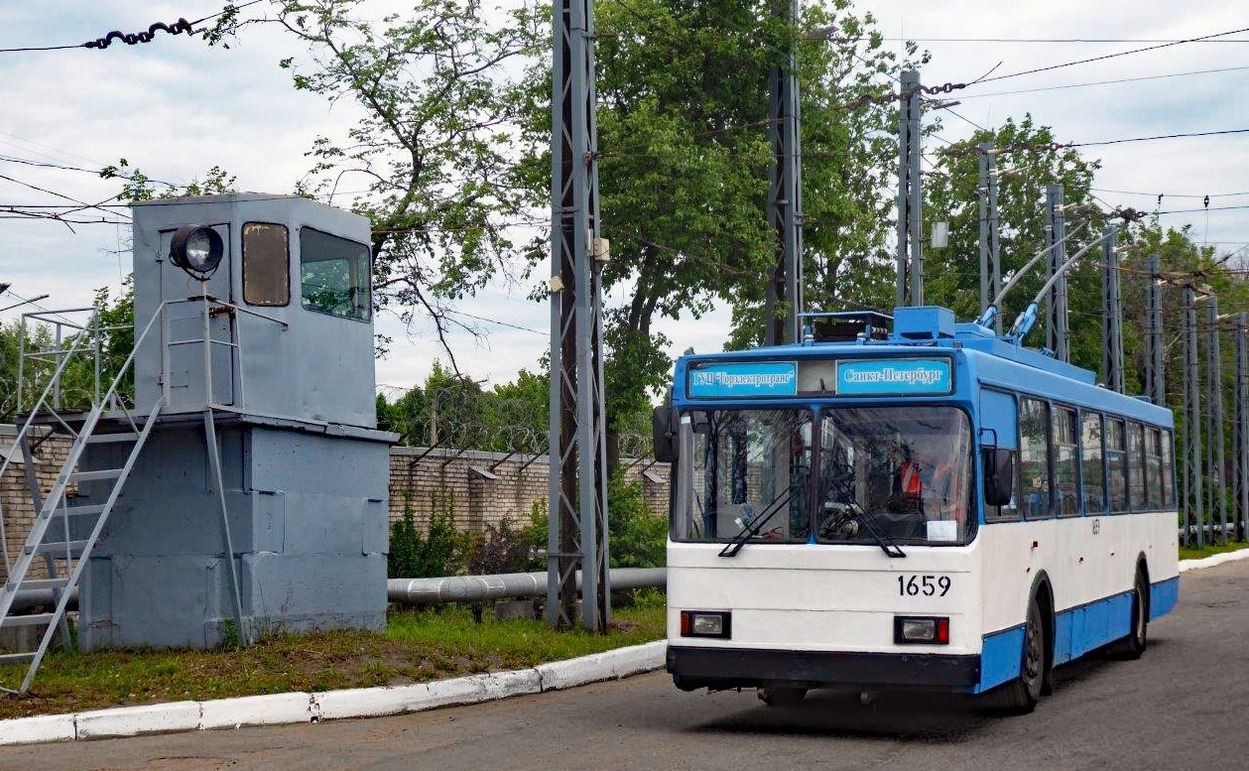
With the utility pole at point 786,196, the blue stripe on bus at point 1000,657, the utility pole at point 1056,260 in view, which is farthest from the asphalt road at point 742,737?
the utility pole at point 1056,260

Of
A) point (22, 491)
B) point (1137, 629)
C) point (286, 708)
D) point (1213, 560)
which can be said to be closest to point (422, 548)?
→ point (22, 491)

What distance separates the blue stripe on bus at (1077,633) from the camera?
37.7 ft

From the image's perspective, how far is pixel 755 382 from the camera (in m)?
12.0

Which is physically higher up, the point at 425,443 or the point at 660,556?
the point at 425,443

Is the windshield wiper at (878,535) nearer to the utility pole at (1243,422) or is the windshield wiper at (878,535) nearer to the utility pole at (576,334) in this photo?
the utility pole at (576,334)

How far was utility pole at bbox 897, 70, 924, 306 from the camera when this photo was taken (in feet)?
86.5

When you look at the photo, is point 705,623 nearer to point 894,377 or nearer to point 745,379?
point 745,379

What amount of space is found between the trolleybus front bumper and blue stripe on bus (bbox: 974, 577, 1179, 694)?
275 mm

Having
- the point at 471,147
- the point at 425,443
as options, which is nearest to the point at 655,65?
the point at 471,147

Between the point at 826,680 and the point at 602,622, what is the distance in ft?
24.4

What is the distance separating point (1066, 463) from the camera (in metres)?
14.5

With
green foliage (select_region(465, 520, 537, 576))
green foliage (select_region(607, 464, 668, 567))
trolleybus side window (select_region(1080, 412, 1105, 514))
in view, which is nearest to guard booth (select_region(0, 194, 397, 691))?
trolleybus side window (select_region(1080, 412, 1105, 514))

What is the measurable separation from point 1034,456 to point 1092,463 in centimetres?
247

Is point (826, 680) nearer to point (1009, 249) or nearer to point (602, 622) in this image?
point (602, 622)
